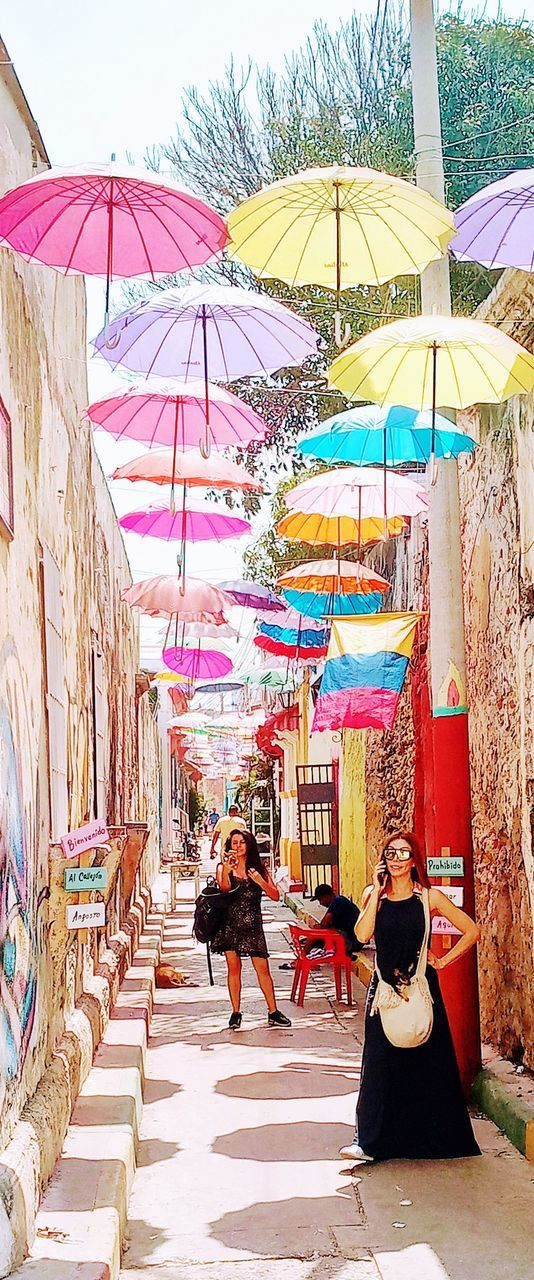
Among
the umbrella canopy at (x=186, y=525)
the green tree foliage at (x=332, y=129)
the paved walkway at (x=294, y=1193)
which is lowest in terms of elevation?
the paved walkway at (x=294, y=1193)

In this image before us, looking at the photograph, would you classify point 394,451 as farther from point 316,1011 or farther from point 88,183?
point 316,1011

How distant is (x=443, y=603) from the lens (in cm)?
803

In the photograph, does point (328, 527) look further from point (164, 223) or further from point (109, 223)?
point (109, 223)

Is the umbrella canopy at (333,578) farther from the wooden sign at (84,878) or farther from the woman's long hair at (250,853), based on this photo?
the wooden sign at (84,878)

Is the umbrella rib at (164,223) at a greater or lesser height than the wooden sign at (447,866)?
greater

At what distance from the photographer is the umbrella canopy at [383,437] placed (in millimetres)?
7758

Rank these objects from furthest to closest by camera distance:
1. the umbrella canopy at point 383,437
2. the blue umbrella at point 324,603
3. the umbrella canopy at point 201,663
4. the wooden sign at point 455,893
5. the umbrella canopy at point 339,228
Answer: the umbrella canopy at point 201,663, the blue umbrella at point 324,603, the umbrella canopy at point 383,437, the wooden sign at point 455,893, the umbrella canopy at point 339,228

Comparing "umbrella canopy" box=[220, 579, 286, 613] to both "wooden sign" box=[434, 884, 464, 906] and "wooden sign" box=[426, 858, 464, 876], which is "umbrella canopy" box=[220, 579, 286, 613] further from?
"wooden sign" box=[434, 884, 464, 906]

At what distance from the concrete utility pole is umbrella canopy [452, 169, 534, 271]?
170cm

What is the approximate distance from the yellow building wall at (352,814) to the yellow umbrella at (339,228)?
364 inches

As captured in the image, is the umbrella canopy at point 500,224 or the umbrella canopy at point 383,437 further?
the umbrella canopy at point 383,437

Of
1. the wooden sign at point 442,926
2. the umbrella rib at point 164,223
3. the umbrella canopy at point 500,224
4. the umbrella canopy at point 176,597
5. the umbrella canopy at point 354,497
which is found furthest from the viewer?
the umbrella canopy at point 176,597

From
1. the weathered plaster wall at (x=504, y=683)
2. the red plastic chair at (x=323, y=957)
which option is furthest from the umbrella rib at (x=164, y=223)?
the red plastic chair at (x=323, y=957)

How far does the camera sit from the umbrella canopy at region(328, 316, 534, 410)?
6117 mm
